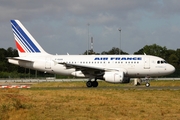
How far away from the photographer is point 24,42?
4425 centimetres

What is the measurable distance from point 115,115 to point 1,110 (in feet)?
18.1

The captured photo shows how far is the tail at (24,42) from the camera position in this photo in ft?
144

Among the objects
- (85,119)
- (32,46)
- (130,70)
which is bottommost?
(85,119)

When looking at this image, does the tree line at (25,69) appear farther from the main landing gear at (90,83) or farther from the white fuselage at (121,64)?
the main landing gear at (90,83)

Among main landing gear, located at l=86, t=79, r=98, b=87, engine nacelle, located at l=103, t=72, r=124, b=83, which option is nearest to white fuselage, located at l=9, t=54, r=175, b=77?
main landing gear, located at l=86, t=79, r=98, b=87

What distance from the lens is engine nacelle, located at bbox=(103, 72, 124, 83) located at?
38188mm

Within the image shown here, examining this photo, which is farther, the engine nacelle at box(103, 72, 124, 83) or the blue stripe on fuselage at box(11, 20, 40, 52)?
the blue stripe on fuselage at box(11, 20, 40, 52)

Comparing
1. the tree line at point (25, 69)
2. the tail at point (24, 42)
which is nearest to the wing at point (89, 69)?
the tail at point (24, 42)

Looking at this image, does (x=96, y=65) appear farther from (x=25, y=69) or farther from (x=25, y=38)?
(x=25, y=69)

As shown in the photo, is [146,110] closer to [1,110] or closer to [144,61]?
[1,110]

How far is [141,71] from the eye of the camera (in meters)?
40.2

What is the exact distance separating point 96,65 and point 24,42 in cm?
903

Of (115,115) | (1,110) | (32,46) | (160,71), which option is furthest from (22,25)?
(115,115)

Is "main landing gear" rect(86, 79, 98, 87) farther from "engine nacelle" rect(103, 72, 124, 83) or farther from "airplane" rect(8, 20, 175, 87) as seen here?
"engine nacelle" rect(103, 72, 124, 83)
